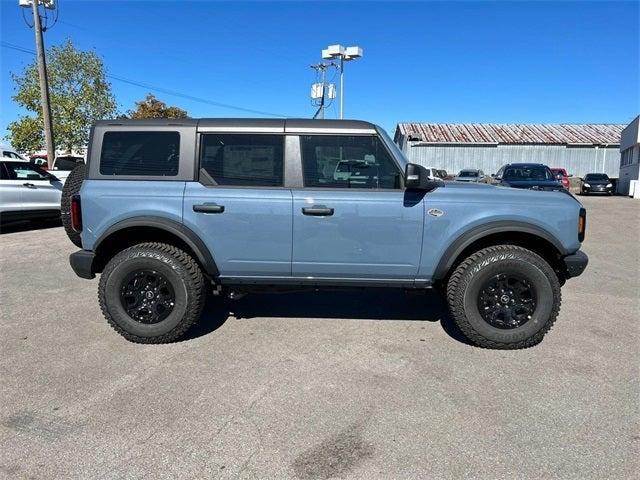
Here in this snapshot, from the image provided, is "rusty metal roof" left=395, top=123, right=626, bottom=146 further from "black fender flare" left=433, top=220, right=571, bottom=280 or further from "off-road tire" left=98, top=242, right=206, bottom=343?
"off-road tire" left=98, top=242, right=206, bottom=343

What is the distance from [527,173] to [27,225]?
45.9 feet

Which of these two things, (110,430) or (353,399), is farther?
(353,399)

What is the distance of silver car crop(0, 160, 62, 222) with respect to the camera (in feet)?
33.5

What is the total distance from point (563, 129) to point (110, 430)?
46420 mm

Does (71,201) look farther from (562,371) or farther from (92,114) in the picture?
(92,114)

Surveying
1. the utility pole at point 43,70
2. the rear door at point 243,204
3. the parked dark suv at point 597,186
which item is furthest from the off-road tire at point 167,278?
the parked dark suv at point 597,186

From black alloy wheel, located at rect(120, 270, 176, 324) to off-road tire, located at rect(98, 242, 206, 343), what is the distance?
5 centimetres

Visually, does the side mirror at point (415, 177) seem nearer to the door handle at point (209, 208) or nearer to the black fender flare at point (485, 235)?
the black fender flare at point (485, 235)

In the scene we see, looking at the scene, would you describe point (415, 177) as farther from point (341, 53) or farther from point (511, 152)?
point (511, 152)

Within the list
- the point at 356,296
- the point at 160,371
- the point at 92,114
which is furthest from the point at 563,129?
the point at 160,371

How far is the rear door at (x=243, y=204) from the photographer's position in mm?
3949

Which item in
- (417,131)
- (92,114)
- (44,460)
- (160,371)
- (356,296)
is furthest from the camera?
(417,131)

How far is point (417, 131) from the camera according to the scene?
39688 mm

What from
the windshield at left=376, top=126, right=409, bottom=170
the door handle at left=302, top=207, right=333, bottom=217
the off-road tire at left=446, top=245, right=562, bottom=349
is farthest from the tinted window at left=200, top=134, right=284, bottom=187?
the off-road tire at left=446, top=245, right=562, bottom=349
